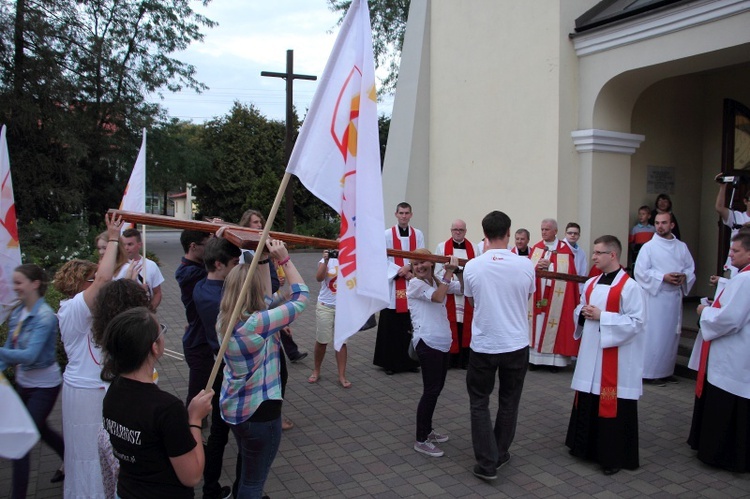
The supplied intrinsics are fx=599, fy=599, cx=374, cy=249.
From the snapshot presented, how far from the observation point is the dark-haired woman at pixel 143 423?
2350 millimetres

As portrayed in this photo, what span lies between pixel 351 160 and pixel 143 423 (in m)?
1.56

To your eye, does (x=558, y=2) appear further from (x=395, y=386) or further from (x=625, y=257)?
(x=395, y=386)

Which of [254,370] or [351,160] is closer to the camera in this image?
[351,160]

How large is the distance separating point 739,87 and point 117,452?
32.4ft

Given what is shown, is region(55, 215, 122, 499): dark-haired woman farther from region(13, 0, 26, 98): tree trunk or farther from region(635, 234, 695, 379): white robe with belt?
region(13, 0, 26, 98): tree trunk

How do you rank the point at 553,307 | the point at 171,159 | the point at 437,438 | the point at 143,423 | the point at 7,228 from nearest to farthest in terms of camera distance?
the point at 143,423
the point at 7,228
the point at 437,438
the point at 553,307
the point at 171,159

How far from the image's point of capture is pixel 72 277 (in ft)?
13.1

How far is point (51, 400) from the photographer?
396 cm

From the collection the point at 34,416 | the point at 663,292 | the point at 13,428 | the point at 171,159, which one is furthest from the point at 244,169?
the point at 13,428

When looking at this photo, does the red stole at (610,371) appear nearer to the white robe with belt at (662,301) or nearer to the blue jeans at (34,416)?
the white robe with belt at (662,301)

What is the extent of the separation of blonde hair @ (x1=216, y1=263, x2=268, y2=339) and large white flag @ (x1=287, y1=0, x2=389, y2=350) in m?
0.57

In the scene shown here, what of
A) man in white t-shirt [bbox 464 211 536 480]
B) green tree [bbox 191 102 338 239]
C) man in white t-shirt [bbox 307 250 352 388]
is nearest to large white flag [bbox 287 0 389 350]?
man in white t-shirt [bbox 464 211 536 480]

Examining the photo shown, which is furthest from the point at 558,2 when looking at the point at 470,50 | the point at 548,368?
the point at 548,368

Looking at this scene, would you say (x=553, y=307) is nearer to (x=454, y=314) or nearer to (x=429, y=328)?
(x=454, y=314)
